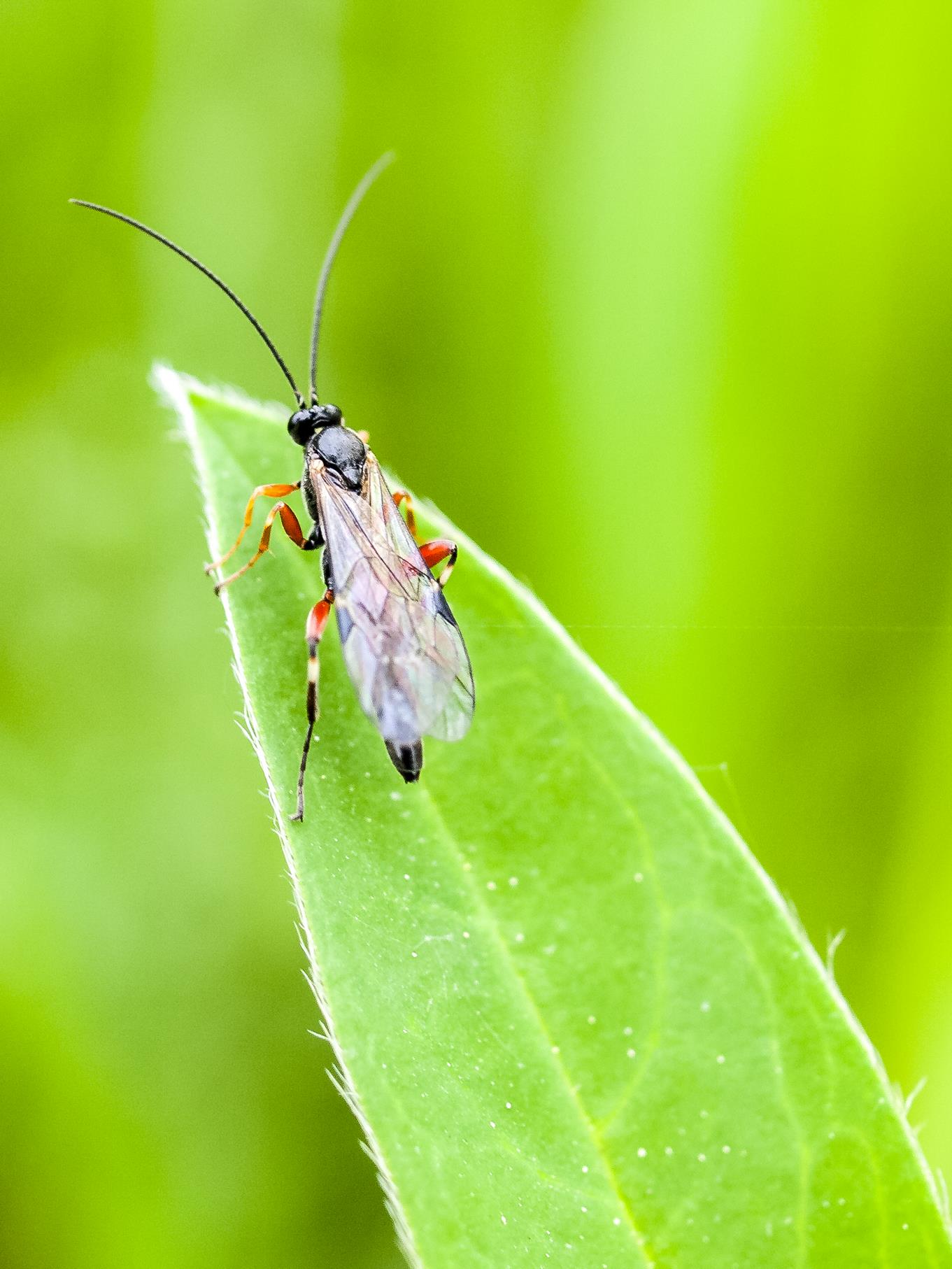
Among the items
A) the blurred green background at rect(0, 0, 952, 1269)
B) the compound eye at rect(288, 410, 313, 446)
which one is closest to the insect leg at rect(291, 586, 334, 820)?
the compound eye at rect(288, 410, 313, 446)

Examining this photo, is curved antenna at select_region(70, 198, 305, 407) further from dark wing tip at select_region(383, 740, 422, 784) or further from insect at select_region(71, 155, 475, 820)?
dark wing tip at select_region(383, 740, 422, 784)

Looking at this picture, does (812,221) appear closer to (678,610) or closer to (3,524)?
(678,610)

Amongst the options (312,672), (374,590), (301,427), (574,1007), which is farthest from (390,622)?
(574,1007)

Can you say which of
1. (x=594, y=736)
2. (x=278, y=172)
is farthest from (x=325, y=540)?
(x=278, y=172)

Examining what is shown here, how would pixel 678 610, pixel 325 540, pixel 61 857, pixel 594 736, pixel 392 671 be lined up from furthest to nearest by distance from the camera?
pixel 61 857 < pixel 678 610 < pixel 325 540 < pixel 392 671 < pixel 594 736

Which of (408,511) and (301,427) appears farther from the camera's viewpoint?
(301,427)

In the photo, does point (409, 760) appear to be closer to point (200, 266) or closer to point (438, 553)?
point (438, 553)
